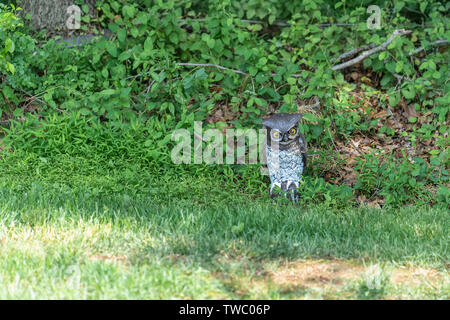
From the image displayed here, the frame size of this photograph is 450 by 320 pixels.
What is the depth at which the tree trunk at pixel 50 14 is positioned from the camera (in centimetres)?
720

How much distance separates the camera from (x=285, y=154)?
5207 mm

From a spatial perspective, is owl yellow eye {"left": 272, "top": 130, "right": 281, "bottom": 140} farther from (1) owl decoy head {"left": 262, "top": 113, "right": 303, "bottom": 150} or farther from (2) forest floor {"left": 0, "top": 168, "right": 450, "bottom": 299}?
(2) forest floor {"left": 0, "top": 168, "right": 450, "bottom": 299}

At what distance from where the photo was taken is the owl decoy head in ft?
16.7

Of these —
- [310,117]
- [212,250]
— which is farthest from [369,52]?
[212,250]

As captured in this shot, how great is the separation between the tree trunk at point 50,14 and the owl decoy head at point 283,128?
3.37 metres

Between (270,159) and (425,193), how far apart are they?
146cm

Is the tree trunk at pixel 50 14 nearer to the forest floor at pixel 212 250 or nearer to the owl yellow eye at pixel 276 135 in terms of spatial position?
the forest floor at pixel 212 250

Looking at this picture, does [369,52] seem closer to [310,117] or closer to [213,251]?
[310,117]

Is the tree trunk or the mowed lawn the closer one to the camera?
the mowed lawn

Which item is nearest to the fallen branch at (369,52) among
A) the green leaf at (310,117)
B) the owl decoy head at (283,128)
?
the green leaf at (310,117)

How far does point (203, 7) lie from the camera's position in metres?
7.63

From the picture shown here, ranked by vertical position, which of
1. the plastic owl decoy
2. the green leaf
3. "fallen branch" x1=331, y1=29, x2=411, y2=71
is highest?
"fallen branch" x1=331, y1=29, x2=411, y2=71

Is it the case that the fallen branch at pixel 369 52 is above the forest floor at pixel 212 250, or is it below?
above

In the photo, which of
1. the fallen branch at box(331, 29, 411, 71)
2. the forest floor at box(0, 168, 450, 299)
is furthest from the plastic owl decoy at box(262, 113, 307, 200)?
the fallen branch at box(331, 29, 411, 71)
